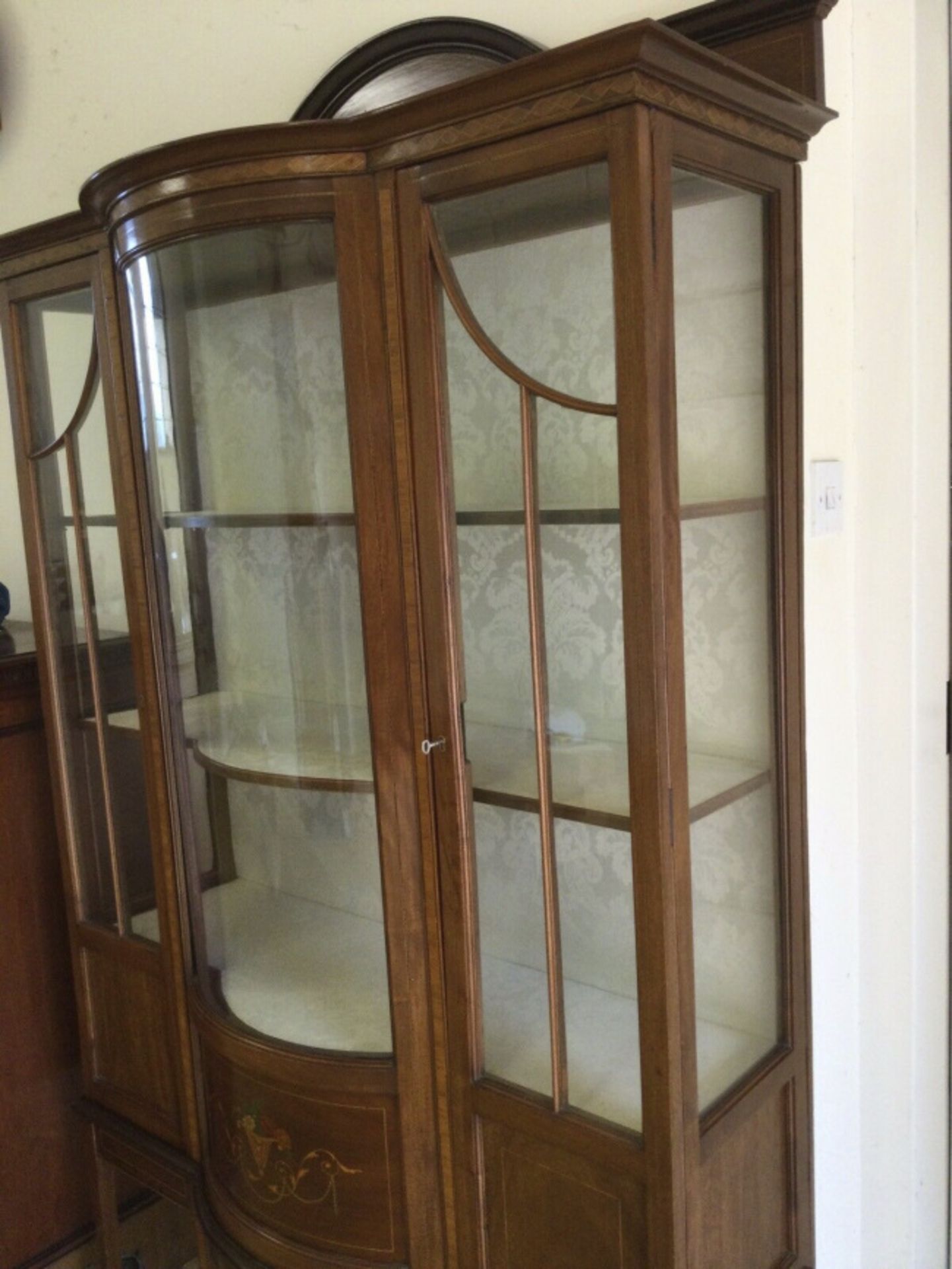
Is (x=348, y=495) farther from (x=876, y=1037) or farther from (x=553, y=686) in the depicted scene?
(x=876, y=1037)

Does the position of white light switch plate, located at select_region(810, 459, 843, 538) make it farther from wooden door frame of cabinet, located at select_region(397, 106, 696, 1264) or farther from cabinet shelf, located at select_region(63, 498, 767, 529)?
wooden door frame of cabinet, located at select_region(397, 106, 696, 1264)

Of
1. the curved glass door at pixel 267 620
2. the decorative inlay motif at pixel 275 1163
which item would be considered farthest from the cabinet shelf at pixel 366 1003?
the decorative inlay motif at pixel 275 1163

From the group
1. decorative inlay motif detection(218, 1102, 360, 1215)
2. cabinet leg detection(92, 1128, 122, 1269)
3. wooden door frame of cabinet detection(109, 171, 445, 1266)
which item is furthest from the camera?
Result: cabinet leg detection(92, 1128, 122, 1269)

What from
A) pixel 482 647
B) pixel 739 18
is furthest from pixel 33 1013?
pixel 739 18

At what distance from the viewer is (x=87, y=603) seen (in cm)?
162

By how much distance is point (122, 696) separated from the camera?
1614 millimetres

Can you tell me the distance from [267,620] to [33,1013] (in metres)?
0.92

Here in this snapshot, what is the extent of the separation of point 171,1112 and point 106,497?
858 millimetres

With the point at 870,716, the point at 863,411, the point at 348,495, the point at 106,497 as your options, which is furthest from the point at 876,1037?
the point at 106,497

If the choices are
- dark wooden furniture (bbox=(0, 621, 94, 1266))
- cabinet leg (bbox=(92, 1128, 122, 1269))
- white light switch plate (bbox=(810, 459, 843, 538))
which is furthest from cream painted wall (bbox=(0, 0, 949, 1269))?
dark wooden furniture (bbox=(0, 621, 94, 1266))

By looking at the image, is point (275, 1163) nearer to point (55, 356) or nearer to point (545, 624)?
point (545, 624)

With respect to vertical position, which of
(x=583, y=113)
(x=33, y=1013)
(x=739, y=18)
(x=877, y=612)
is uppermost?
(x=739, y=18)

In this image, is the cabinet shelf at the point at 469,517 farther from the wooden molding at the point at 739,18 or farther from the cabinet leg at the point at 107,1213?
the cabinet leg at the point at 107,1213

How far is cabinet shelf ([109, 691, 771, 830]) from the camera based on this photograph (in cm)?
112
